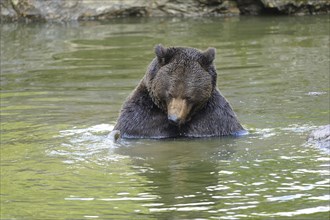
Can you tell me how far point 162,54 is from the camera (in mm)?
9984

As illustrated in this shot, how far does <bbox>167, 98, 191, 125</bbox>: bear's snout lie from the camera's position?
9.72 metres

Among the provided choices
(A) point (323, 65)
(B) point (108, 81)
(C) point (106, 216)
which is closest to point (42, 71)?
(B) point (108, 81)

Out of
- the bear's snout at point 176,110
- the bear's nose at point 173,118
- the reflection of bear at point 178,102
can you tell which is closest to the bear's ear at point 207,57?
the reflection of bear at point 178,102

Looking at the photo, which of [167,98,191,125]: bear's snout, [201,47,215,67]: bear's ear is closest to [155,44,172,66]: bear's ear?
[201,47,215,67]: bear's ear

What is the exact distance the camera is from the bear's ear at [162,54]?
32.7 feet

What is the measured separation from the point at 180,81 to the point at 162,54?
389mm

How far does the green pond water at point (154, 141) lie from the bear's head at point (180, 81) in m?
0.42

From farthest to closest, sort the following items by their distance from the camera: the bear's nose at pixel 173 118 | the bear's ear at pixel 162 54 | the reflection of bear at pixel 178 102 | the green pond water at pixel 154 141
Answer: the bear's ear at pixel 162 54 → the reflection of bear at pixel 178 102 → the bear's nose at pixel 173 118 → the green pond water at pixel 154 141

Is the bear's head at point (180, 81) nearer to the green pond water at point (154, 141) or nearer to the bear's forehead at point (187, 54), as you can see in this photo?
the bear's forehead at point (187, 54)

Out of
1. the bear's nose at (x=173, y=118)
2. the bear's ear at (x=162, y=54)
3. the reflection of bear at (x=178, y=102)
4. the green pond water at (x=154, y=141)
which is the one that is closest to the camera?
the green pond water at (x=154, y=141)

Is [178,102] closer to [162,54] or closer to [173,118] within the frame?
[173,118]

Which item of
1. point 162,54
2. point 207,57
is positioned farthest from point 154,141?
point 207,57

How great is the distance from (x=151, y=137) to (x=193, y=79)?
36.2 inches

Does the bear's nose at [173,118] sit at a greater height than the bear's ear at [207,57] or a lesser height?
lesser
